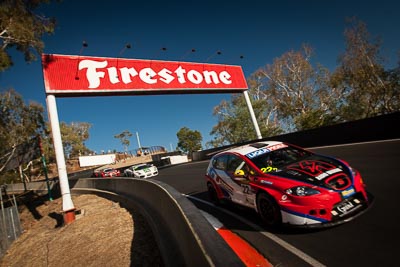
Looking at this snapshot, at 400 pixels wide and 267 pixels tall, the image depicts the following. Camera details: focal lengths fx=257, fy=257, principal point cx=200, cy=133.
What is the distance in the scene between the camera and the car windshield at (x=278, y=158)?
5.43 m

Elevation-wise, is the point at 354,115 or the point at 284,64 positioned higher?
the point at 284,64

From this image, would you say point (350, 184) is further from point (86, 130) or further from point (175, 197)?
point (86, 130)

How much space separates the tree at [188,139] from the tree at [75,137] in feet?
105

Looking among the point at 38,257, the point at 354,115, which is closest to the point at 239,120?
the point at 354,115

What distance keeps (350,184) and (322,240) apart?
110cm

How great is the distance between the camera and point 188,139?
3494 inches

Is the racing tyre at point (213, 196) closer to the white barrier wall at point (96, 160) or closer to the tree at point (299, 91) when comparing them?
the tree at point (299, 91)

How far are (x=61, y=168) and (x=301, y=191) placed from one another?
11.2m

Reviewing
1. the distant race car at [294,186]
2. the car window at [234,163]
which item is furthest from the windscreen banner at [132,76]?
the distant race car at [294,186]

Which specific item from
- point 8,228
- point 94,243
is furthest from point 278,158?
point 8,228

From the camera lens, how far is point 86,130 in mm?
90875

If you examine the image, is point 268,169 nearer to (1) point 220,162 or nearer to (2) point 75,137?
(1) point 220,162

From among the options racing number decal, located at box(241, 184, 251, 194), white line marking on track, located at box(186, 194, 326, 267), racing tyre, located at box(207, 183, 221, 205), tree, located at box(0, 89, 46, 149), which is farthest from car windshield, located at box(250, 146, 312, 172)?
tree, located at box(0, 89, 46, 149)

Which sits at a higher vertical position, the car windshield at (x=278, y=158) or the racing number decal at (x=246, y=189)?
the car windshield at (x=278, y=158)
